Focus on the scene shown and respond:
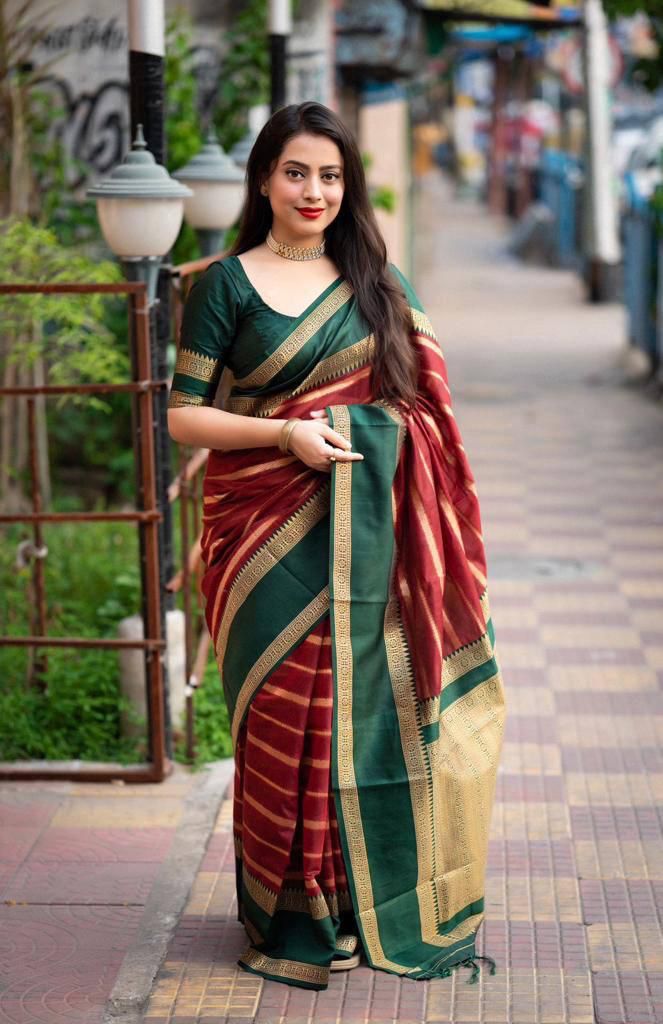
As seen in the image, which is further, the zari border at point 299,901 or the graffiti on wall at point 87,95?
the graffiti on wall at point 87,95

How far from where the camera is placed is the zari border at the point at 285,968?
11.8 ft

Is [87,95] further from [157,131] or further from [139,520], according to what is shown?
[139,520]

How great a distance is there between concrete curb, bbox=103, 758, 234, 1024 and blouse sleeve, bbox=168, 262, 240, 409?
134 cm

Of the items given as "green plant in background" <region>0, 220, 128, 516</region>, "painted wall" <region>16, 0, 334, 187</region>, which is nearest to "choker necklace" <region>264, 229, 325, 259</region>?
"green plant in background" <region>0, 220, 128, 516</region>

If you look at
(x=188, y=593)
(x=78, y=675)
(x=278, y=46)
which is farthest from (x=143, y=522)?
(x=278, y=46)

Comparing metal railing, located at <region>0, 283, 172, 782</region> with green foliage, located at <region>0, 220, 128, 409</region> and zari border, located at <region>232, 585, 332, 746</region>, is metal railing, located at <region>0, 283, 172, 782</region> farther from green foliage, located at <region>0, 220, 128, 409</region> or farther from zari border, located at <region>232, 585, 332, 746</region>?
zari border, located at <region>232, 585, 332, 746</region>

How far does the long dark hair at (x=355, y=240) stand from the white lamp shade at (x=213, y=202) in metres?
2.16

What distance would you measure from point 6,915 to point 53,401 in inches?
191

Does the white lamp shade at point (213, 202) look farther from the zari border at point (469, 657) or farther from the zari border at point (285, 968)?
the zari border at point (285, 968)

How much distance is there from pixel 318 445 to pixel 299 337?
0.85 feet

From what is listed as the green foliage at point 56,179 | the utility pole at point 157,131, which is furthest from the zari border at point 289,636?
the green foliage at point 56,179

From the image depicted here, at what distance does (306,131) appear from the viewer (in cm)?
343

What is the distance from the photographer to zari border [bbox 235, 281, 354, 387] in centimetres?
346

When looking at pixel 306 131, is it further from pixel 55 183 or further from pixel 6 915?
pixel 55 183
